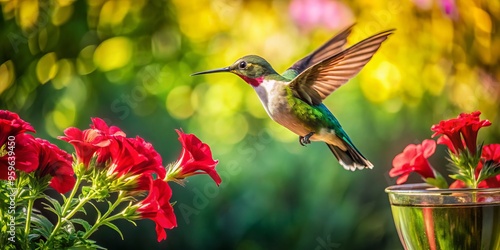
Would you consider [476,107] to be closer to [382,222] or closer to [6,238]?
[382,222]

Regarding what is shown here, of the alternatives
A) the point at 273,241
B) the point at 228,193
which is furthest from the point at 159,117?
the point at 273,241

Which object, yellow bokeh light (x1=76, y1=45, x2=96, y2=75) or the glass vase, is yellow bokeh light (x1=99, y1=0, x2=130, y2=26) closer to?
yellow bokeh light (x1=76, y1=45, x2=96, y2=75)

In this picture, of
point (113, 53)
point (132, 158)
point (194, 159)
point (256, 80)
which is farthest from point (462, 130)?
point (113, 53)

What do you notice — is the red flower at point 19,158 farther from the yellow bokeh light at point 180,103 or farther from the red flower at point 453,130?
the yellow bokeh light at point 180,103

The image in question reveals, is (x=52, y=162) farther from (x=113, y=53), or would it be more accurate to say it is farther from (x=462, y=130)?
(x=113, y=53)

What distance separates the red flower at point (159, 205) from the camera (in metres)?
0.80

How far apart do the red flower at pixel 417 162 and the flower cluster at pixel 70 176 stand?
617 mm

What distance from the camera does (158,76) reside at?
1853mm

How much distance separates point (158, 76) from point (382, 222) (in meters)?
0.77

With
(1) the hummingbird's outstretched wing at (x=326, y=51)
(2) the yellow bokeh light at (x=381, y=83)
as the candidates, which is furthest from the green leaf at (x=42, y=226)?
(2) the yellow bokeh light at (x=381, y=83)

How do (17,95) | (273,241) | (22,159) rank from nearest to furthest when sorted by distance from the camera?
(22,159), (17,95), (273,241)

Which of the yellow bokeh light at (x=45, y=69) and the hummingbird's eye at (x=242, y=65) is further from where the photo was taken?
the yellow bokeh light at (x=45, y=69)

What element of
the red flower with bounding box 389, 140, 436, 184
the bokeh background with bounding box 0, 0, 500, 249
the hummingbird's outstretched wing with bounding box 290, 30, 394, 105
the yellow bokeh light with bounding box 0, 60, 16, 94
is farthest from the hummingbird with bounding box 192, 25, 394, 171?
the yellow bokeh light with bounding box 0, 60, 16, 94

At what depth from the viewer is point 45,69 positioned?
180 cm
